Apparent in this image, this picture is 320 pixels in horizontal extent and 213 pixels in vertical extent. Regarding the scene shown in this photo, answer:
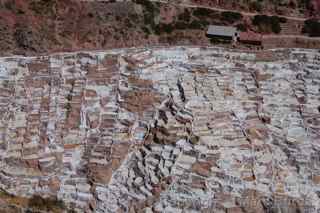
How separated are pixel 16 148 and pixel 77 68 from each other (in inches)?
284

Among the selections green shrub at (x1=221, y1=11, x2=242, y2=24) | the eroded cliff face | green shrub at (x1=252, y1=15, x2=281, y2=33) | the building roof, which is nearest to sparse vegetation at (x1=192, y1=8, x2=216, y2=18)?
green shrub at (x1=221, y1=11, x2=242, y2=24)

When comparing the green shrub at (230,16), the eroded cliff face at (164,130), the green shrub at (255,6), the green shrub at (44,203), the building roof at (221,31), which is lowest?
the green shrub at (44,203)

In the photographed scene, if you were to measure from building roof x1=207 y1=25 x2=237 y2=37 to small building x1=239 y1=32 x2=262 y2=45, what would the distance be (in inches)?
35.9

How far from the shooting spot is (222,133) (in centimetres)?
3020

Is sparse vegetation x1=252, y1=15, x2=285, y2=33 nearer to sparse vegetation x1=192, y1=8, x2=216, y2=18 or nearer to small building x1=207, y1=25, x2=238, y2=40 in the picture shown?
sparse vegetation x1=192, y1=8, x2=216, y2=18

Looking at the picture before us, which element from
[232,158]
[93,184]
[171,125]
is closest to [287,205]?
[232,158]

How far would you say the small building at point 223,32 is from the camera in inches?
1722

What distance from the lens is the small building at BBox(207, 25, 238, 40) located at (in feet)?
143

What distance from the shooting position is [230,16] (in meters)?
48.3

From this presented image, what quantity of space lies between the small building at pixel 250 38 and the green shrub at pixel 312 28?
4.60 metres

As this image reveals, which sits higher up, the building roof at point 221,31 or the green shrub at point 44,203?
the building roof at point 221,31

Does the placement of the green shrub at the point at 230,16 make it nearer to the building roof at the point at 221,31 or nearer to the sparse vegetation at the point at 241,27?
the sparse vegetation at the point at 241,27

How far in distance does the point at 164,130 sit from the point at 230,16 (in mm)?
21408

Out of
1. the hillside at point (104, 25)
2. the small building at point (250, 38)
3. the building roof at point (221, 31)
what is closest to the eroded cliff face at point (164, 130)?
the hillside at point (104, 25)
